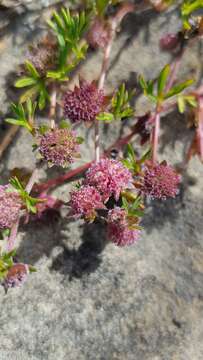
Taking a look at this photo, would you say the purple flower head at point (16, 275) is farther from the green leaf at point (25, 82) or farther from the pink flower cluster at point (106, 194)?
the green leaf at point (25, 82)

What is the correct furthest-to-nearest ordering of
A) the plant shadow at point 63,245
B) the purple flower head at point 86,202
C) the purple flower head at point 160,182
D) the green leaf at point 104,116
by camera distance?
the plant shadow at point 63,245
the green leaf at point 104,116
the purple flower head at point 160,182
the purple flower head at point 86,202

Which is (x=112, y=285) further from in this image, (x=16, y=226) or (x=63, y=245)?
(x=16, y=226)

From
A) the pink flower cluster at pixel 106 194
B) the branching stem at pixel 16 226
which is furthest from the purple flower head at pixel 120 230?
the branching stem at pixel 16 226

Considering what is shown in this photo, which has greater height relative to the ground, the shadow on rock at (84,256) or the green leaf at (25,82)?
the green leaf at (25,82)

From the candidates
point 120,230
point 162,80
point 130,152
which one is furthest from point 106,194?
point 162,80

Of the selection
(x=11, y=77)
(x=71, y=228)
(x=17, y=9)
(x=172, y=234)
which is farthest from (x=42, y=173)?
(x=17, y=9)

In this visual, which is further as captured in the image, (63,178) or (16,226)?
(63,178)
